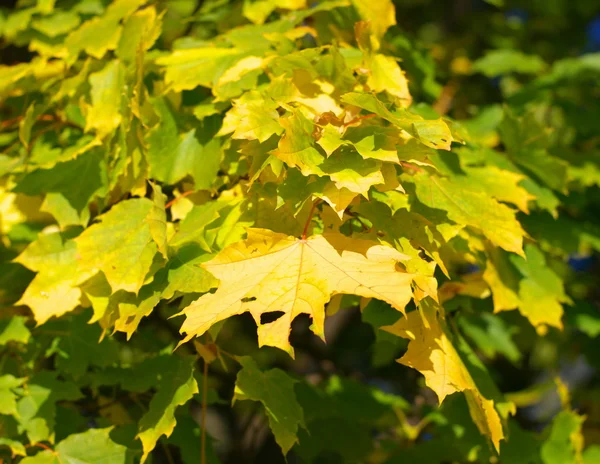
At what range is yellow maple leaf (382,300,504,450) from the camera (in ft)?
4.53

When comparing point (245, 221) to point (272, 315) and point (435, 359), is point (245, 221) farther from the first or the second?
point (272, 315)

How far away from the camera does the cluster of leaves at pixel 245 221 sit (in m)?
1.30

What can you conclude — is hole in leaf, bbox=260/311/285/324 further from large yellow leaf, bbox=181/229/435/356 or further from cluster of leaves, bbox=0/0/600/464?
large yellow leaf, bbox=181/229/435/356

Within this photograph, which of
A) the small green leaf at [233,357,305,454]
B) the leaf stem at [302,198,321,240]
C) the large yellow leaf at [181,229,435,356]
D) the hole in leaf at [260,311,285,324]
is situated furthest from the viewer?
the hole in leaf at [260,311,285,324]

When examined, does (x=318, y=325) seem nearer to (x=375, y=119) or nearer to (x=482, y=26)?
(x=375, y=119)

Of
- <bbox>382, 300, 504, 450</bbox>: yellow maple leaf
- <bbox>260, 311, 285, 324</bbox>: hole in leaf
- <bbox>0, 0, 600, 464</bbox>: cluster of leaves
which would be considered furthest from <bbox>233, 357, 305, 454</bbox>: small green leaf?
<bbox>260, 311, 285, 324</bbox>: hole in leaf

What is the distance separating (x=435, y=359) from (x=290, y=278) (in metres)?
0.37

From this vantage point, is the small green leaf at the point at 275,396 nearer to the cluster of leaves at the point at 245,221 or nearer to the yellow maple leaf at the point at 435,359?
the cluster of leaves at the point at 245,221

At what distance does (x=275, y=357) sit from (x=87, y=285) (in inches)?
85.4

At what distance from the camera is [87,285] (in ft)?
5.10

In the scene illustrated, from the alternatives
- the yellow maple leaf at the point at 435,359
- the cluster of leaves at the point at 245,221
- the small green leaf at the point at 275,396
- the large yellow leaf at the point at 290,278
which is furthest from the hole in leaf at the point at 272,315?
the large yellow leaf at the point at 290,278

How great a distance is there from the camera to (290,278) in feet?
4.15

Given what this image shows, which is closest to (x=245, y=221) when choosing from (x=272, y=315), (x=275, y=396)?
(x=275, y=396)

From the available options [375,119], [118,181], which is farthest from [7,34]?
[375,119]
